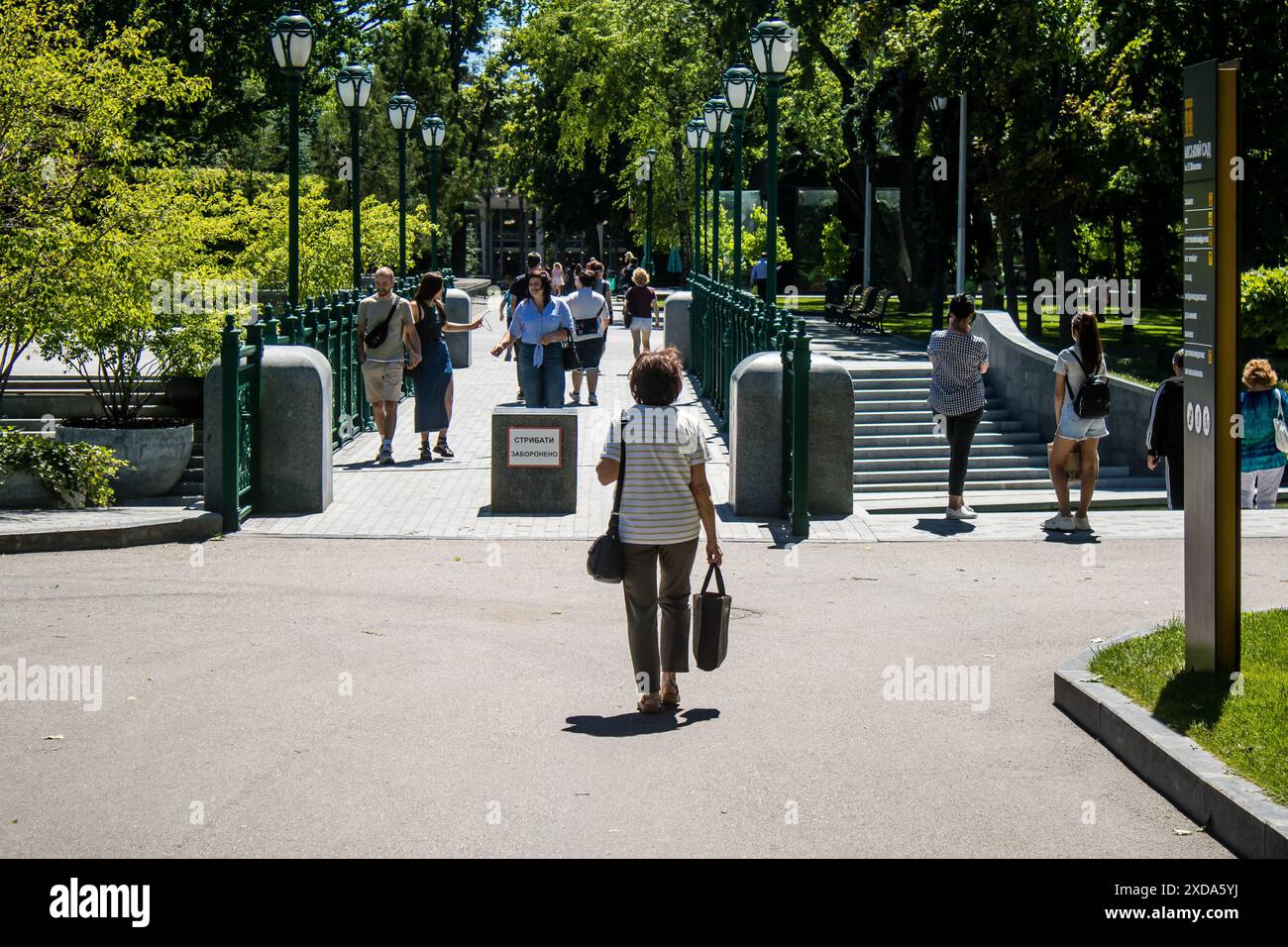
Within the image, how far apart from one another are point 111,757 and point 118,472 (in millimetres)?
8447

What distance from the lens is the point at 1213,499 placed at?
7.95 m

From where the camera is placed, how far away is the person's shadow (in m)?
7.86

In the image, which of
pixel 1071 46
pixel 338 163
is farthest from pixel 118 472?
pixel 338 163

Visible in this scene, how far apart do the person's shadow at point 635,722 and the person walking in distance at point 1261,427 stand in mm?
7885

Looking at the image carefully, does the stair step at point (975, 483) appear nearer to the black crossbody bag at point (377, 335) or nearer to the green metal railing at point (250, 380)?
the black crossbody bag at point (377, 335)

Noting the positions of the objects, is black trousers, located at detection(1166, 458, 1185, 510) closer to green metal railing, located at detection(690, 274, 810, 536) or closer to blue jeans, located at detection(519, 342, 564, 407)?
green metal railing, located at detection(690, 274, 810, 536)

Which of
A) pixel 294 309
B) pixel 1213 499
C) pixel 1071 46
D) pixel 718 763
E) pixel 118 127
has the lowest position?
pixel 718 763

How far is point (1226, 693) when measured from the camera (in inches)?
A: 303

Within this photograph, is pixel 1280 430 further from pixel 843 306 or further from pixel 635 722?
pixel 843 306

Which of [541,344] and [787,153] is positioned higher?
[787,153]

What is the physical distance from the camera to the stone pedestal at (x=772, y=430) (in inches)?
567

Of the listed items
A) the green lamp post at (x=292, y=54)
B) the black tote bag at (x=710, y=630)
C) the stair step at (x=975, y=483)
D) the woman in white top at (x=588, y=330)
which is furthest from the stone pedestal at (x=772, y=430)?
the woman in white top at (x=588, y=330)

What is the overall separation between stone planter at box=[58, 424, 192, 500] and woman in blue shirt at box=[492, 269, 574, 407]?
4.03m

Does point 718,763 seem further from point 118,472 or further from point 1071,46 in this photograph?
point 1071,46
